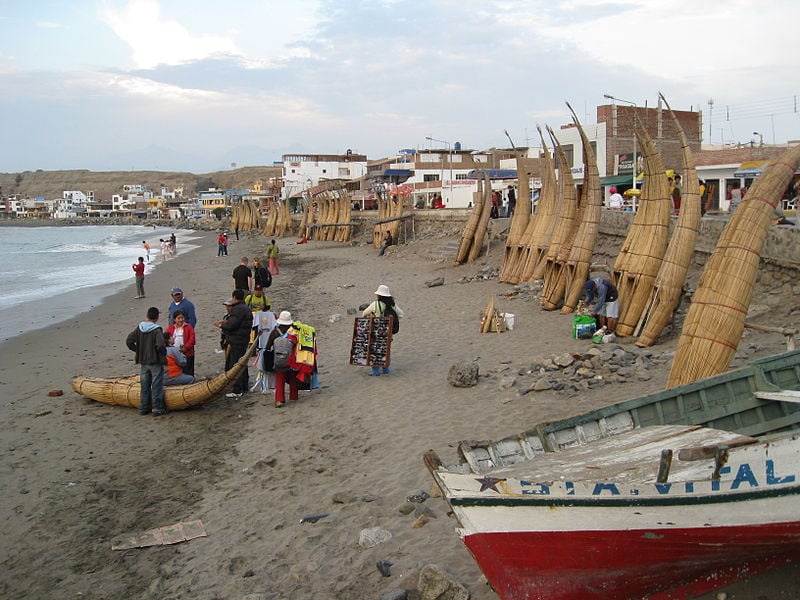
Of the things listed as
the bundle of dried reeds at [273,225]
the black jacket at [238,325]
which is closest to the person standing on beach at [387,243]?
the black jacket at [238,325]

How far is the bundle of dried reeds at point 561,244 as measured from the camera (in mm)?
15516

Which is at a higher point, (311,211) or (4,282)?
(311,211)

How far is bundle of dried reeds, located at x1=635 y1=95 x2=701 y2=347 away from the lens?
11.4 meters

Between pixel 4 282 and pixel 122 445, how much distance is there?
29845 mm

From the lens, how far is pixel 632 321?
39.9ft

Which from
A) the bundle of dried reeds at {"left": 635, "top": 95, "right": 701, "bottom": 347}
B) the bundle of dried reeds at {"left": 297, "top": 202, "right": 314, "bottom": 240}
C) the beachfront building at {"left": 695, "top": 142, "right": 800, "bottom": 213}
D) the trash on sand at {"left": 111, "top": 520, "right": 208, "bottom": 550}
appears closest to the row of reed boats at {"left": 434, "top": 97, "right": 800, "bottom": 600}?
the trash on sand at {"left": 111, "top": 520, "right": 208, "bottom": 550}

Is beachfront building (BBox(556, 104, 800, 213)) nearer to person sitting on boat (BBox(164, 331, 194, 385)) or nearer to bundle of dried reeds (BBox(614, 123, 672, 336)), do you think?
bundle of dried reeds (BBox(614, 123, 672, 336))

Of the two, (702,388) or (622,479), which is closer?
(622,479)

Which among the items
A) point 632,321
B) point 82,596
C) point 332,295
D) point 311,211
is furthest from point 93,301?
point 311,211

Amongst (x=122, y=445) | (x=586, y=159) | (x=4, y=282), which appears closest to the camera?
(x=122, y=445)

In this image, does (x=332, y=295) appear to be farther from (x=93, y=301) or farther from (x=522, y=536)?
(x=522, y=536)

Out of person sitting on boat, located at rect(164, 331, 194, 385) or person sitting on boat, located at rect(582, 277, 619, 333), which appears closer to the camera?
person sitting on boat, located at rect(164, 331, 194, 385)

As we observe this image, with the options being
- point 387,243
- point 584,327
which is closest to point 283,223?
point 387,243

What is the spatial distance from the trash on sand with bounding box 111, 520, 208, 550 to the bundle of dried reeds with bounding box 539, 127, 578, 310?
10659 mm
